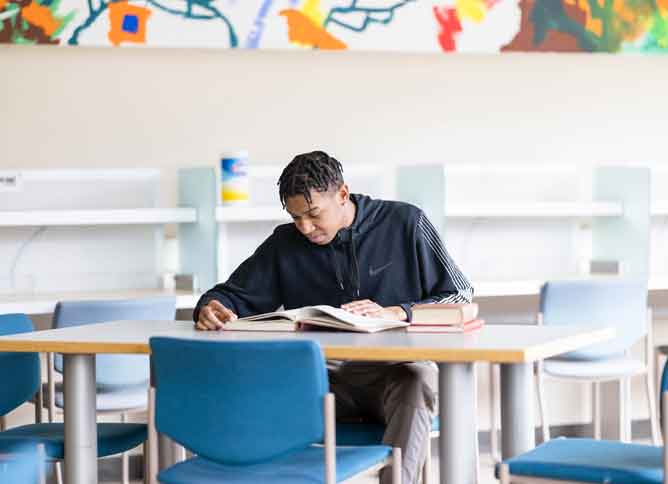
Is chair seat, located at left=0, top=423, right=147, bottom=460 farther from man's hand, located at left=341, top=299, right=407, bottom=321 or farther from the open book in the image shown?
man's hand, located at left=341, top=299, right=407, bottom=321

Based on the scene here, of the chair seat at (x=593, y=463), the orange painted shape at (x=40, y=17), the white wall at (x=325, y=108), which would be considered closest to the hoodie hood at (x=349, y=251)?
the chair seat at (x=593, y=463)

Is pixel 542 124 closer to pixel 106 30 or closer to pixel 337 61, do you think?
pixel 337 61

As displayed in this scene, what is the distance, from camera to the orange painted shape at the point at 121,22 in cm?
434

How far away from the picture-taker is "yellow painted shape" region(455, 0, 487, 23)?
15.5ft

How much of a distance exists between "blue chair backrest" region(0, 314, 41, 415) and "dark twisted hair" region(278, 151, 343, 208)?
0.73 metres

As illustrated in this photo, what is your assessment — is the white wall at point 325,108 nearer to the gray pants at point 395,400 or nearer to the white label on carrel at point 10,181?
the white label on carrel at point 10,181

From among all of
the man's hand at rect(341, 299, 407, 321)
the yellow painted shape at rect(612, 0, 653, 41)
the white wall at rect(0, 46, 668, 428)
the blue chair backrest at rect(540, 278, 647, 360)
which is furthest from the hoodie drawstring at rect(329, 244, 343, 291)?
the yellow painted shape at rect(612, 0, 653, 41)

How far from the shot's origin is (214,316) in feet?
8.49

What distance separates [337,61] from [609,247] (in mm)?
1291

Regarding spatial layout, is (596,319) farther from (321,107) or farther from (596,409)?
(321,107)

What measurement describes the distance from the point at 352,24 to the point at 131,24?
84 cm

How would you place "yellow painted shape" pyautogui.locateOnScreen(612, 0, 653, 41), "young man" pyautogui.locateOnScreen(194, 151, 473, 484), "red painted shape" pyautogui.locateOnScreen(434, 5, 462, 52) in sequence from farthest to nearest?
"yellow painted shape" pyautogui.locateOnScreen(612, 0, 653, 41) → "red painted shape" pyautogui.locateOnScreen(434, 5, 462, 52) → "young man" pyautogui.locateOnScreen(194, 151, 473, 484)

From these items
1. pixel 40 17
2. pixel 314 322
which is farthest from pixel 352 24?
pixel 314 322

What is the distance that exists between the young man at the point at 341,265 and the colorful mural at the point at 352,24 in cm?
169
